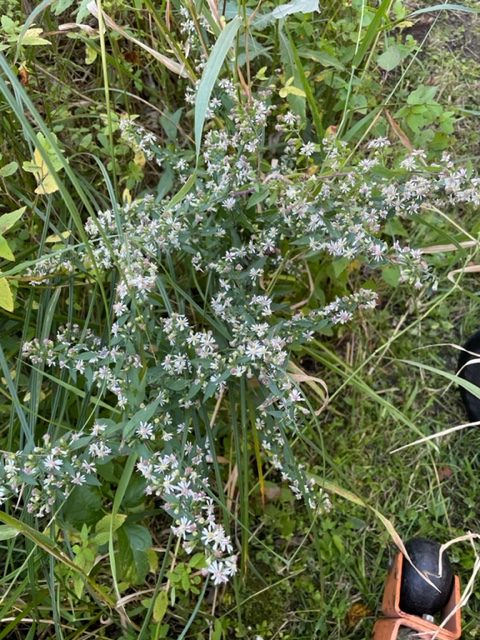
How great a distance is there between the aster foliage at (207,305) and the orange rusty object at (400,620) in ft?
1.53

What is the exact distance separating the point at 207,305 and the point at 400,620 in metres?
0.86

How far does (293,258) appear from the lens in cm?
141

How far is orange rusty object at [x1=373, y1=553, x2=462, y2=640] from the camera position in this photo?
1.44 m

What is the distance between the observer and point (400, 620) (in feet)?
4.76

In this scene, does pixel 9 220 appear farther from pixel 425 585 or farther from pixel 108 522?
pixel 425 585

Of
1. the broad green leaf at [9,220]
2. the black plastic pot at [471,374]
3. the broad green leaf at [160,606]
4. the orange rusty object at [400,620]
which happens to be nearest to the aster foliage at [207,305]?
the broad green leaf at [9,220]

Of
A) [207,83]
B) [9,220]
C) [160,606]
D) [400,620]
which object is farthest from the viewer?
[400,620]

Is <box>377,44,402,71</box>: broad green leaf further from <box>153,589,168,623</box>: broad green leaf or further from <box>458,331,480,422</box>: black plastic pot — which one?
<box>153,589,168,623</box>: broad green leaf

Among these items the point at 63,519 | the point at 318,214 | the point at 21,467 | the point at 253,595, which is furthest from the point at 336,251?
the point at 253,595

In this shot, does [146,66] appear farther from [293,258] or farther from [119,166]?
[293,258]

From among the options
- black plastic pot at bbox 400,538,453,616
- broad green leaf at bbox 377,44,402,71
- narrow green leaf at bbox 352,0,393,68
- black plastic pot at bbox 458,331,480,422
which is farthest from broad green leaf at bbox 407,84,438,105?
black plastic pot at bbox 400,538,453,616

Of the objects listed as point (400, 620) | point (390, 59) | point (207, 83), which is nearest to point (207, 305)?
point (207, 83)

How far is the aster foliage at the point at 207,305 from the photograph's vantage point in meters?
1.01

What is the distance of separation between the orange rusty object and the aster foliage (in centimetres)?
47
